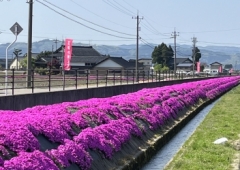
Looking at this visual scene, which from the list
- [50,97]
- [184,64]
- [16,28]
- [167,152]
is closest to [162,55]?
[184,64]

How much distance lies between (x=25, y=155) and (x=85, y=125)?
316 cm

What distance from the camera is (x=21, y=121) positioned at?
6.99 m

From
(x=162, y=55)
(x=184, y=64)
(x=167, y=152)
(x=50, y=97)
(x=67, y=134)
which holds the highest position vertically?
(x=162, y=55)

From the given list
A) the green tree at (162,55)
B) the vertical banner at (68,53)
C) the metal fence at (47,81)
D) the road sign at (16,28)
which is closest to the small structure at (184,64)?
the green tree at (162,55)

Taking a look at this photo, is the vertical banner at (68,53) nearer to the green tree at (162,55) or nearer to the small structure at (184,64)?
the green tree at (162,55)

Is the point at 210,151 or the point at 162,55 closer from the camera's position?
the point at 210,151

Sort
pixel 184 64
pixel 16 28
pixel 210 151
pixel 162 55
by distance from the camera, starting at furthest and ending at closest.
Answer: pixel 184 64 → pixel 162 55 → pixel 16 28 → pixel 210 151

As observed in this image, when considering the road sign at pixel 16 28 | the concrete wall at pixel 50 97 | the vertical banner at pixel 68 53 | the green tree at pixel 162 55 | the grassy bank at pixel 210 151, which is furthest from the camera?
the green tree at pixel 162 55

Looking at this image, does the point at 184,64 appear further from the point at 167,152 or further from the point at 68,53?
the point at 167,152

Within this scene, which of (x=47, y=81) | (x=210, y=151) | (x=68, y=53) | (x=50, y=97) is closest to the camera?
(x=210, y=151)

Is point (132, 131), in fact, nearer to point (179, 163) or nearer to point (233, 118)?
point (179, 163)

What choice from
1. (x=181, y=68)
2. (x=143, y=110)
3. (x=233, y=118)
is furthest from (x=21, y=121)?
(x=181, y=68)

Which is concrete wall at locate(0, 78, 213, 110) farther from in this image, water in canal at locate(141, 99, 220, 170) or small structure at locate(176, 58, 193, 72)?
small structure at locate(176, 58, 193, 72)

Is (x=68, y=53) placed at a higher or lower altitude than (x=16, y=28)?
lower
